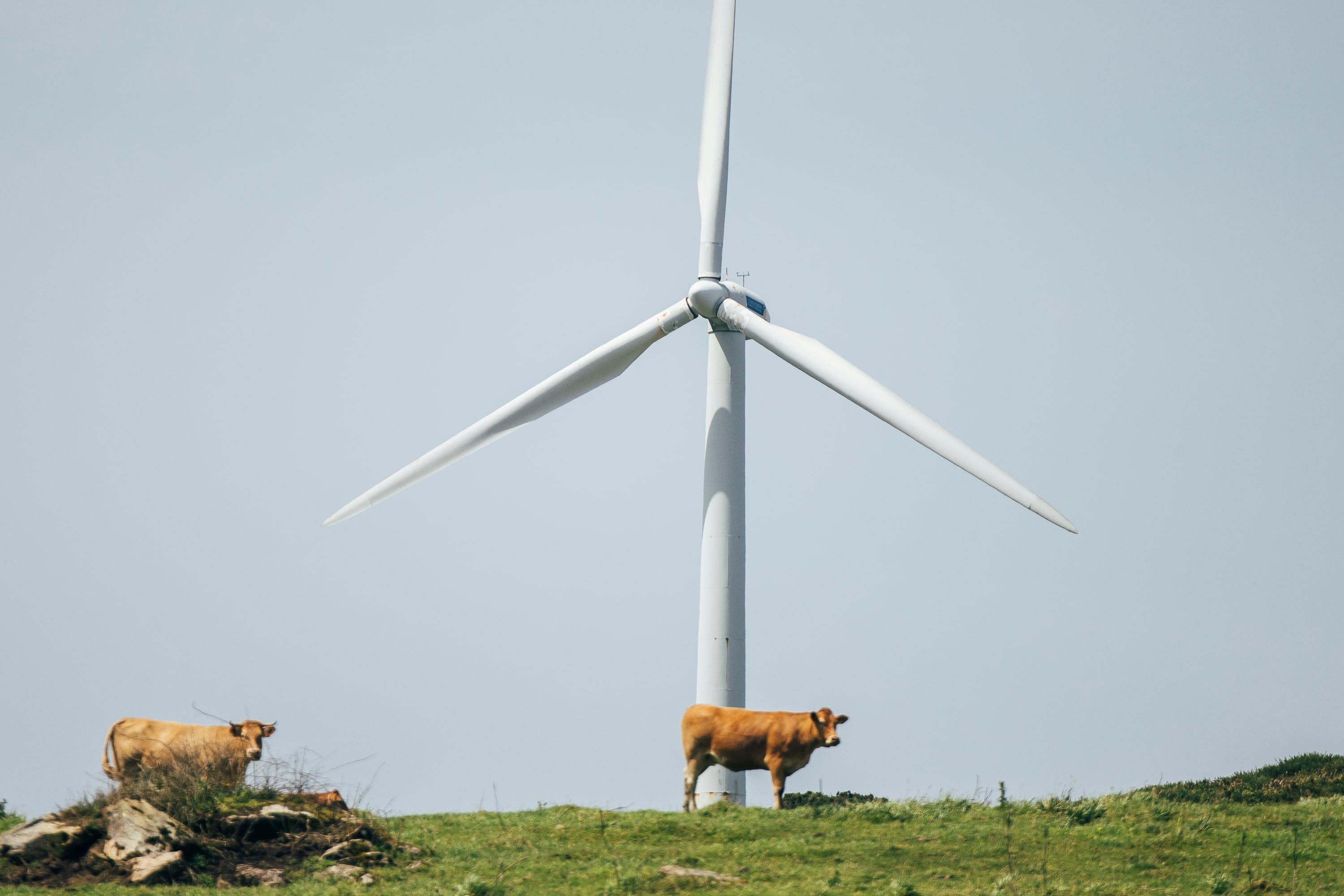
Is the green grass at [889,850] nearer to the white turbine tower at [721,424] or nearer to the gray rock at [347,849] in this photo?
the gray rock at [347,849]

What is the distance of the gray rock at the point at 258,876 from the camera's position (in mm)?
17250

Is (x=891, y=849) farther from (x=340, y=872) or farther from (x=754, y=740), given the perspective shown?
(x=340, y=872)

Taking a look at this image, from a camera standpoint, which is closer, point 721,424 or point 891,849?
point 891,849

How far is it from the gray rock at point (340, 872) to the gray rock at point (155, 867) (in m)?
1.74

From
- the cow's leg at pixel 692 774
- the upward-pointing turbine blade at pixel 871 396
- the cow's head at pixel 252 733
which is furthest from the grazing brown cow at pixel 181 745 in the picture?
the upward-pointing turbine blade at pixel 871 396

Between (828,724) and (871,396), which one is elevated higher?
(871,396)

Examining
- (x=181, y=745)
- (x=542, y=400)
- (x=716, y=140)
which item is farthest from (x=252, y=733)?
(x=716, y=140)

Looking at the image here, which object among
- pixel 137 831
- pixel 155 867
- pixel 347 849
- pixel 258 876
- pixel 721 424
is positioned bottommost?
pixel 258 876

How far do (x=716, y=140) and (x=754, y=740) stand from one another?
16839mm

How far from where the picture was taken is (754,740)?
893 inches

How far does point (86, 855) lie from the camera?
702 inches

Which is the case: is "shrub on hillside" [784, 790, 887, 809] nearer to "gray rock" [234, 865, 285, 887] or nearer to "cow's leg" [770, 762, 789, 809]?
"cow's leg" [770, 762, 789, 809]

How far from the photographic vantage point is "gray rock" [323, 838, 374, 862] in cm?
1797

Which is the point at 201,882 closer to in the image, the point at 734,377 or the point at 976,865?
the point at 976,865
